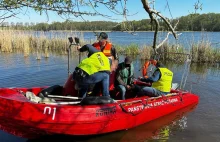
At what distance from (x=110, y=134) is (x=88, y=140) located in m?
0.57

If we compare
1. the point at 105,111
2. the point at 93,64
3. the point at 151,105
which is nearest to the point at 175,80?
the point at 151,105

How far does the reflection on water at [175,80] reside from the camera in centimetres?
625

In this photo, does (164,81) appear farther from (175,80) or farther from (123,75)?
(175,80)

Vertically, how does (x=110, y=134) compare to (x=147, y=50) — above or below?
below

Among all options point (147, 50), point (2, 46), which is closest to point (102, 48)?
point (147, 50)

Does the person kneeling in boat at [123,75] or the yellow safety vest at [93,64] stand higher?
the yellow safety vest at [93,64]

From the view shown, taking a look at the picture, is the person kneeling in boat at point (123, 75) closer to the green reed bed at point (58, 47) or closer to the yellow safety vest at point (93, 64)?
the yellow safety vest at point (93, 64)

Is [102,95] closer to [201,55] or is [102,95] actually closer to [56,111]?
[56,111]

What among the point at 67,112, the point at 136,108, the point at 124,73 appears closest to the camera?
the point at 67,112

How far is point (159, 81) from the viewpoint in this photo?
7184 mm

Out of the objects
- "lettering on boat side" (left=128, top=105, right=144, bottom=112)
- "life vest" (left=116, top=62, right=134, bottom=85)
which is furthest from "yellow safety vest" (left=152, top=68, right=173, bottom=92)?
"lettering on boat side" (left=128, top=105, right=144, bottom=112)

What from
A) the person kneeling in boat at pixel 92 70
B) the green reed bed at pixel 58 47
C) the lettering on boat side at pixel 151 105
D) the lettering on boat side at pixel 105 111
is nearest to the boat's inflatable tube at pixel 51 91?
the person kneeling in boat at pixel 92 70

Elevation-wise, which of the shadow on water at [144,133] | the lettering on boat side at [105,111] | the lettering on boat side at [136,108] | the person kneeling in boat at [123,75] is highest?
the person kneeling in boat at [123,75]

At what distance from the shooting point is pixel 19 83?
10.6 m
